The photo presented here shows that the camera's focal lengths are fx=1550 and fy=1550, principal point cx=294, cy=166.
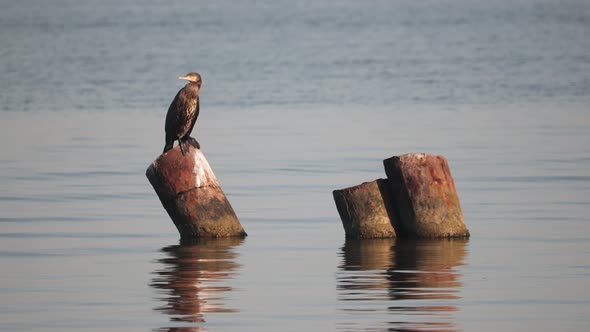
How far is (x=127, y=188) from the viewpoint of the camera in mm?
18828

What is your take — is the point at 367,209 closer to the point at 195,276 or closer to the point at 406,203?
the point at 406,203

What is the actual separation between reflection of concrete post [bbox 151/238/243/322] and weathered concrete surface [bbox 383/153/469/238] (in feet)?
5.18

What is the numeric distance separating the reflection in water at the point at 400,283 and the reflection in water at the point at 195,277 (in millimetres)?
942

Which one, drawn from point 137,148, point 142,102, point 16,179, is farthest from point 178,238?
point 142,102

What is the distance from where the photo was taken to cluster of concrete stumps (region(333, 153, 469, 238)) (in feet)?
Answer: 45.9

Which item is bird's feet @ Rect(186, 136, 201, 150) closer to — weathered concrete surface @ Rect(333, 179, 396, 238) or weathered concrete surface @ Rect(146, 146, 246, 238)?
weathered concrete surface @ Rect(146, 146, 246, 238)

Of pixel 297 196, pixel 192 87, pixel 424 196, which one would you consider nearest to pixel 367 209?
pixel 424 196

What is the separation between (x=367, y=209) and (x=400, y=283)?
2.38 metres

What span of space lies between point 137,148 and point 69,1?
144 metres

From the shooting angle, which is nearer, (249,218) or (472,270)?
(472,270)

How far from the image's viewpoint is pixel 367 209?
14258mm

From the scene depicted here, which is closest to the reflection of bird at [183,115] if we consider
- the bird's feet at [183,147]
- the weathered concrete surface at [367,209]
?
the bird's feet at [183,147]

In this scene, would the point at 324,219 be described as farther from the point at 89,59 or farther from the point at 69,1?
the point at 69,1

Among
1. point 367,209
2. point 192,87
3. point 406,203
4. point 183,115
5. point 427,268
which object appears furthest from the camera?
point 192,87
